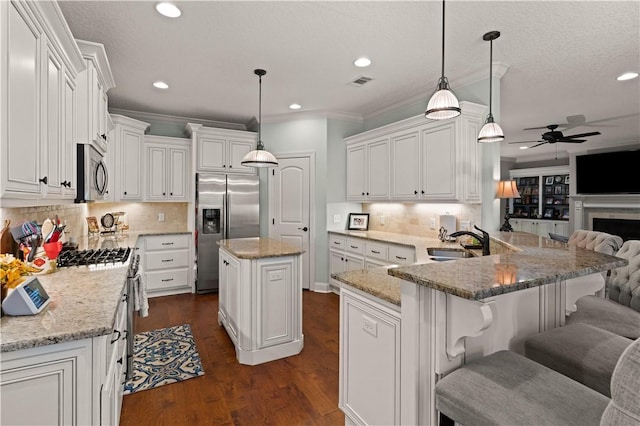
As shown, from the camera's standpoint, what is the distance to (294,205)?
17.2 feet

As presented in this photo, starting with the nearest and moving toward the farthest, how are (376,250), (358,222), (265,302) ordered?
(265,302) → (376,250) → (358,222)

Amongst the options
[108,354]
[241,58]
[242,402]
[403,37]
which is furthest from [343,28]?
[242,402]

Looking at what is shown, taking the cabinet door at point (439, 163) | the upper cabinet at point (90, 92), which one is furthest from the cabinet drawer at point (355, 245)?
the upper cabinet at point (90, 92)

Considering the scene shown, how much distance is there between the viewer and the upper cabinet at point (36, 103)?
4.31ft

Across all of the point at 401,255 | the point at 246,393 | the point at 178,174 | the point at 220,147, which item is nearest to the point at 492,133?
the point at 401,255

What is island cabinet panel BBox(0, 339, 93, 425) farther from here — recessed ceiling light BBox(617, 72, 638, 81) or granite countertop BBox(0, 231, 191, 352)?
recessed ceiling light BBox(617, 72, 638, 81)

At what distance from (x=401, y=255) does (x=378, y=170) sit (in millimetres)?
1361

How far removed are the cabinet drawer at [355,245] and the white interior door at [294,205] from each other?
0.74m

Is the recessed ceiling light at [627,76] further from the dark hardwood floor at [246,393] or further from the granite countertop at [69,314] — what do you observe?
the granite countertop at [69,314]

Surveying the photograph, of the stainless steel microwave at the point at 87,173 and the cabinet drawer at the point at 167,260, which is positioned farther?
the cabinet drawer at the point at 167,260

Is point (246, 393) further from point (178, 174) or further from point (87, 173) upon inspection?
point (178, 174)

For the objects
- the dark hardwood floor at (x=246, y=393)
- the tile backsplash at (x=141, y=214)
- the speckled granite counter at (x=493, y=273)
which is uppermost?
the tile backsplash at (x=141, y=214)

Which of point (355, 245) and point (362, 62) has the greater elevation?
point (362, 62)

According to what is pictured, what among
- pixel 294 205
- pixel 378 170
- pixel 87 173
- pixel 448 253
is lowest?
pixel 448 253
